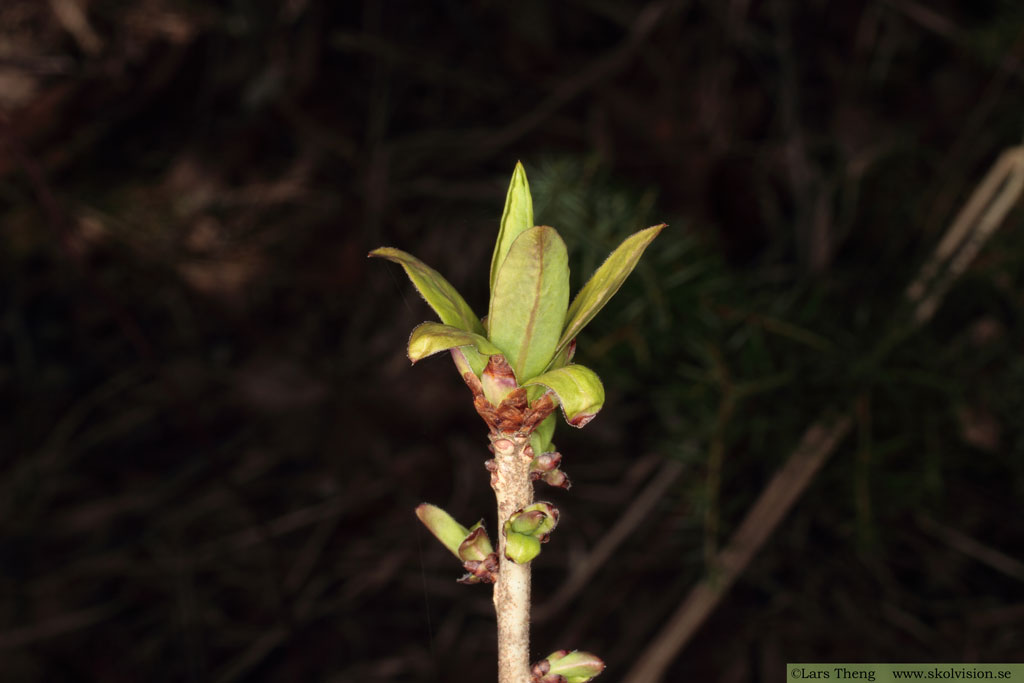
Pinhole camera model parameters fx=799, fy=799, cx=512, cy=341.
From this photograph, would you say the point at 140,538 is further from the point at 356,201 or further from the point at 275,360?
the point at 356,201

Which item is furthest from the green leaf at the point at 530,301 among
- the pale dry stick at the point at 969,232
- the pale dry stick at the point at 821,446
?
the pale dry stick at the point at 969,232

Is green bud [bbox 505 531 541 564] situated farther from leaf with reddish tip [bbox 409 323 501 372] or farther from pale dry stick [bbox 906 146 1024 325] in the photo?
pale dry stick [bbox 906 146 1024 325]

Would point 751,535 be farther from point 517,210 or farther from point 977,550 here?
point 517,210

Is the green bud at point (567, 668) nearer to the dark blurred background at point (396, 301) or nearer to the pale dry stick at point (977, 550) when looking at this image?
the dark blurred background at point (396, 301)

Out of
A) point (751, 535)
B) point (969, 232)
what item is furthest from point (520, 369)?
point (969, 232)

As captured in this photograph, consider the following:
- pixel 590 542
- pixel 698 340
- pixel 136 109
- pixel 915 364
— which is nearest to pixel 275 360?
pixel 136 109

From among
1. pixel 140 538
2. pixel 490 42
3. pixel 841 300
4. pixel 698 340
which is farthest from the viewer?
pixel 490 42
